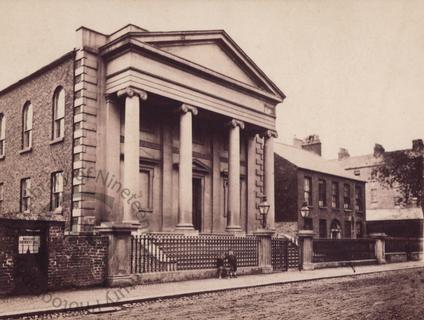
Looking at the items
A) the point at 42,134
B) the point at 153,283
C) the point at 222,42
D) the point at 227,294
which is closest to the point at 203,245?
the point at 153,283

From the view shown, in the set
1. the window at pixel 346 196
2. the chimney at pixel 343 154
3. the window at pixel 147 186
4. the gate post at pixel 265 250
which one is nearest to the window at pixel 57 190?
the window at pixel 147 186

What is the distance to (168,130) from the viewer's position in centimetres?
2414

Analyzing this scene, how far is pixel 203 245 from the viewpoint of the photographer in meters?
18.8

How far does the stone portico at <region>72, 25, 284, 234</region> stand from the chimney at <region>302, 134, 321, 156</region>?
65.7 feet

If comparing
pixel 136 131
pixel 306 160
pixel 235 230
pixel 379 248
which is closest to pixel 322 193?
pixel 306 160

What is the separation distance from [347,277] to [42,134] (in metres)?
15.2

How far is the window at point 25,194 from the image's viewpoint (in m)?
23.5

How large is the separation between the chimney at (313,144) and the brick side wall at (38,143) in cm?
3038

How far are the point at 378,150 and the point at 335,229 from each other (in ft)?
58.8

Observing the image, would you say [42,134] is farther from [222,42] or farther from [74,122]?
[222,42]

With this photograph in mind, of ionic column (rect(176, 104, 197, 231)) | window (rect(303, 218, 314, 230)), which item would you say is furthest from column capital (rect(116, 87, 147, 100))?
window (rect(303, 218, 314, 230))

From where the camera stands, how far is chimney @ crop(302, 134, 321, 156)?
157 feet

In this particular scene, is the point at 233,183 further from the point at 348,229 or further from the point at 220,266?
the point at 348,229

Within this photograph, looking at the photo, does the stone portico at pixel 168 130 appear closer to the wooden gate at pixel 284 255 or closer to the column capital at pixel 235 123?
the column capital at pixel 235 123
